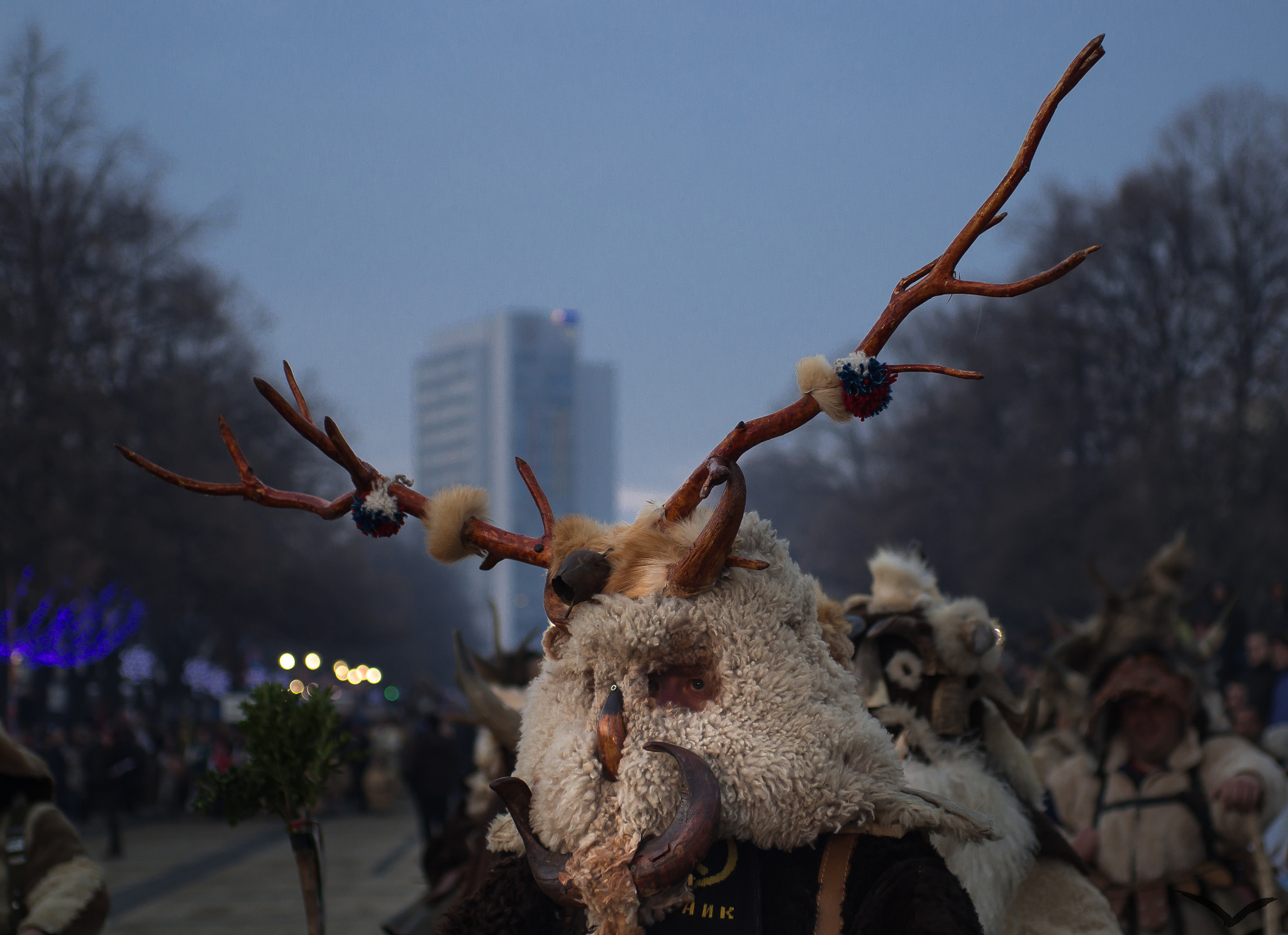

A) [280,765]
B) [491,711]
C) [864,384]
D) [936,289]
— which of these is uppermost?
[936,289]

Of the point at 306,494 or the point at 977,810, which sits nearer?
the point at 306,494

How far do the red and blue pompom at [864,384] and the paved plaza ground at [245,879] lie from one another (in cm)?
528

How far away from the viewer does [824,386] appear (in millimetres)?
2197

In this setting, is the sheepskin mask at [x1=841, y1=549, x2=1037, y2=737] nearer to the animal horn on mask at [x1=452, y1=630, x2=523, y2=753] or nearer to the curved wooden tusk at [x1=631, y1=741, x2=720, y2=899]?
the animal horn on mask at [x1=452, y1=630, x2=523, y2=753]

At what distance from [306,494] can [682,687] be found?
85 centimetres

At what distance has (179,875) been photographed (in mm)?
12953

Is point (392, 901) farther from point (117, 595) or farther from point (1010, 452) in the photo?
point (1010, 452)

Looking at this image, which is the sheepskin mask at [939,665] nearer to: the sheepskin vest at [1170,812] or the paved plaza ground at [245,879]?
the sheepskin vest at [1170,812]

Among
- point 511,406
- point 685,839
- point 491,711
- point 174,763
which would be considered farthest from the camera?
point 511,406

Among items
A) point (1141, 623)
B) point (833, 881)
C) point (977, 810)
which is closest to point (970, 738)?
point (977, 810)

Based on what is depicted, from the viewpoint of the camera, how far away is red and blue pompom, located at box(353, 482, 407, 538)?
2424 mm

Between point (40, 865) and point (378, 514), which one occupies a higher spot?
point (378, 514)

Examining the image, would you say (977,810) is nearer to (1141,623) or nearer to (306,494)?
(306,494)

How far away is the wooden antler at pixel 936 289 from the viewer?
2059 millimetres
